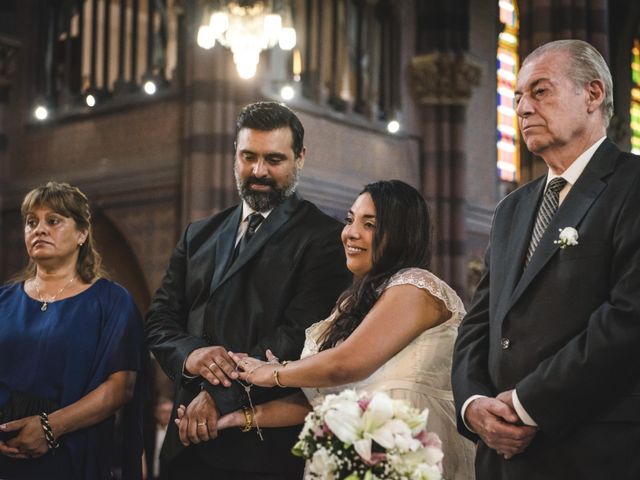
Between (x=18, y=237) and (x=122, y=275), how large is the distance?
158 centimetres

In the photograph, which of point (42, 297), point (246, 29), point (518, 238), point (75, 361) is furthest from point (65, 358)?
point (246, 29)

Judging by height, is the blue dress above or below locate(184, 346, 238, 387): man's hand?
below

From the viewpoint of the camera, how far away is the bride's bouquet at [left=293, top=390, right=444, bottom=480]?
2184 millimetres

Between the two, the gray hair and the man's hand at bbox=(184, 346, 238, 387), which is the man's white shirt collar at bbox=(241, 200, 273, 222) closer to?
the man's hand at bbox=(184, 346, 238, 387)

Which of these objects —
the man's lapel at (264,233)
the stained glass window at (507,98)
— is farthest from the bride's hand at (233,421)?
the stained glass window at (507,98)

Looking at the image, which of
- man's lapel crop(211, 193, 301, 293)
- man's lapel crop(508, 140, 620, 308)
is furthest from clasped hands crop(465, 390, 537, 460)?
man's lapel crop(211, 193, 301, 293)

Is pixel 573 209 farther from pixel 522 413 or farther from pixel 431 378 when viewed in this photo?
pixel 431 378

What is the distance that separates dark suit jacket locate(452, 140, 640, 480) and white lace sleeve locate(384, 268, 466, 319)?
0.71 feet

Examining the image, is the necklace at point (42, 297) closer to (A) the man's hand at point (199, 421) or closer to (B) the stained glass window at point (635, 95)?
(A) the man's hand at point (199, 421)

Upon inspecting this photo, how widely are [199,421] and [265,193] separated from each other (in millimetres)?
854

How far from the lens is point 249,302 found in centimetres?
347

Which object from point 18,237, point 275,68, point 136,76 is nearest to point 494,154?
point 275,68

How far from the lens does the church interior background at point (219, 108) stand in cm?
1055

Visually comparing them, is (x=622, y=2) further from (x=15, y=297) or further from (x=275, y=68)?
(x=15, y=297)
